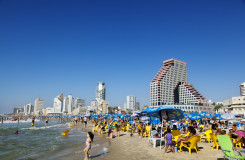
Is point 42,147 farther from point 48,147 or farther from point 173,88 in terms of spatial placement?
point 173,88

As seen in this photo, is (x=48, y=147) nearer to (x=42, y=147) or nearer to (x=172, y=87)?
(x=42, y=147)

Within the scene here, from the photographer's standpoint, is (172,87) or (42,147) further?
(172,87)

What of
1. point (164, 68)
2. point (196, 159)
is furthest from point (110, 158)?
point (164, 68)

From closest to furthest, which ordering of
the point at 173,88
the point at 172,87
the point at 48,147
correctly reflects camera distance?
the point at 48,147 < the point at 172,87 < the point at 173,88

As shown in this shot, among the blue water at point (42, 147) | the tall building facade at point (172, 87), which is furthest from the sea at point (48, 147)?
the tall building facade at point (172, 87)

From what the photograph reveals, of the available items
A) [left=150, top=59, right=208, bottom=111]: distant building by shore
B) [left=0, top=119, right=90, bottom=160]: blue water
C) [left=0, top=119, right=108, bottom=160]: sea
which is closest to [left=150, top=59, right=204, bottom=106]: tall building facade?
[left=150, top=59, right=208, bottom=111]: distant building by shore

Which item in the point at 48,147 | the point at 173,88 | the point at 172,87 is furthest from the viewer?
the point at 173,88

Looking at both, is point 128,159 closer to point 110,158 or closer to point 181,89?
point 110,158

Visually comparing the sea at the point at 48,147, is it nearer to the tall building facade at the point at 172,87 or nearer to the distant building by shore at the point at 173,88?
the distant building by shore at the point at 173,88

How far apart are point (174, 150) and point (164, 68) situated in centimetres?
12220

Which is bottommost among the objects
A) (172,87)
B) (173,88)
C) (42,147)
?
(42,147)

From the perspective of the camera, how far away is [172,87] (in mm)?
122688

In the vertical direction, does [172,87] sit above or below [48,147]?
above

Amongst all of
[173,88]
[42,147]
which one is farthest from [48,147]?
[173,88]
